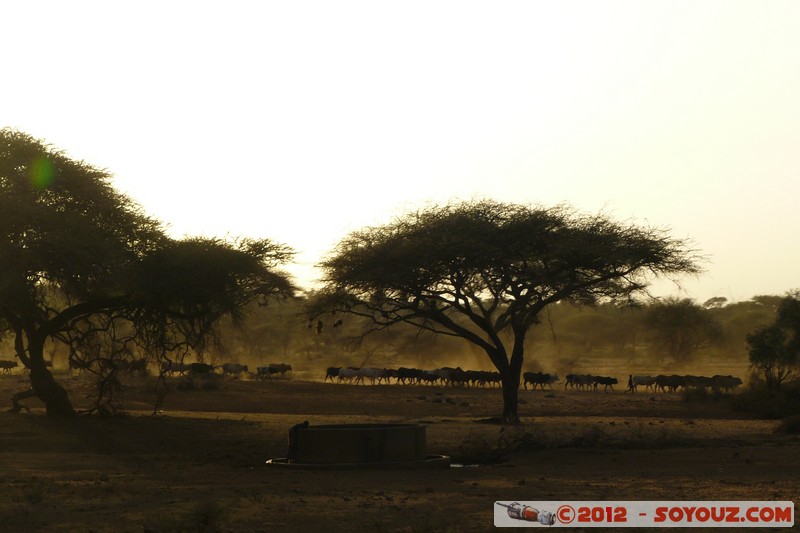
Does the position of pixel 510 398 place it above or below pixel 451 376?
below

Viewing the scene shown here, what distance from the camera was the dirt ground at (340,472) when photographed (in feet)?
46.4

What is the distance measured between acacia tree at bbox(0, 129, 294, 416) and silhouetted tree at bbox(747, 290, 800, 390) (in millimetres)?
20374

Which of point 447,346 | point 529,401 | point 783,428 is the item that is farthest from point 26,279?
point 447,346

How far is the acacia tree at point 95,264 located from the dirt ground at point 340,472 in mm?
2419

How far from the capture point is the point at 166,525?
504 inches

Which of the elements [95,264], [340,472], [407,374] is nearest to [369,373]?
[407,374]

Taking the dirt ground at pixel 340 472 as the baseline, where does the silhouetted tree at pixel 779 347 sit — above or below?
above

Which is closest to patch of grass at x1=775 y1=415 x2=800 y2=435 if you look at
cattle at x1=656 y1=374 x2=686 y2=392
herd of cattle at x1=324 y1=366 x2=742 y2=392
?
herd of cattle at x1=324 y1=366 x2=742 y2=392

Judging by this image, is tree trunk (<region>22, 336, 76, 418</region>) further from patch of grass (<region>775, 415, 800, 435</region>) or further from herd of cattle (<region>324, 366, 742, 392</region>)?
herd of cattle (<region>324, 366, 742, 392</region>)

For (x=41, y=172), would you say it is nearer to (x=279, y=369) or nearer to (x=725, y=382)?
(x=279, y=369)

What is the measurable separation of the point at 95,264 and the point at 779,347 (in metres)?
26.6

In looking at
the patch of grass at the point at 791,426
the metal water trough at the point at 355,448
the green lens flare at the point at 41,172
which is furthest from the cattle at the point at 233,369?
the metal water trough at the point at 355,448

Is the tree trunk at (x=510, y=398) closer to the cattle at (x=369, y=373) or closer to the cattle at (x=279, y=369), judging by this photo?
the cattle at (x=369, y=373)

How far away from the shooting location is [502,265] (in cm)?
3316
